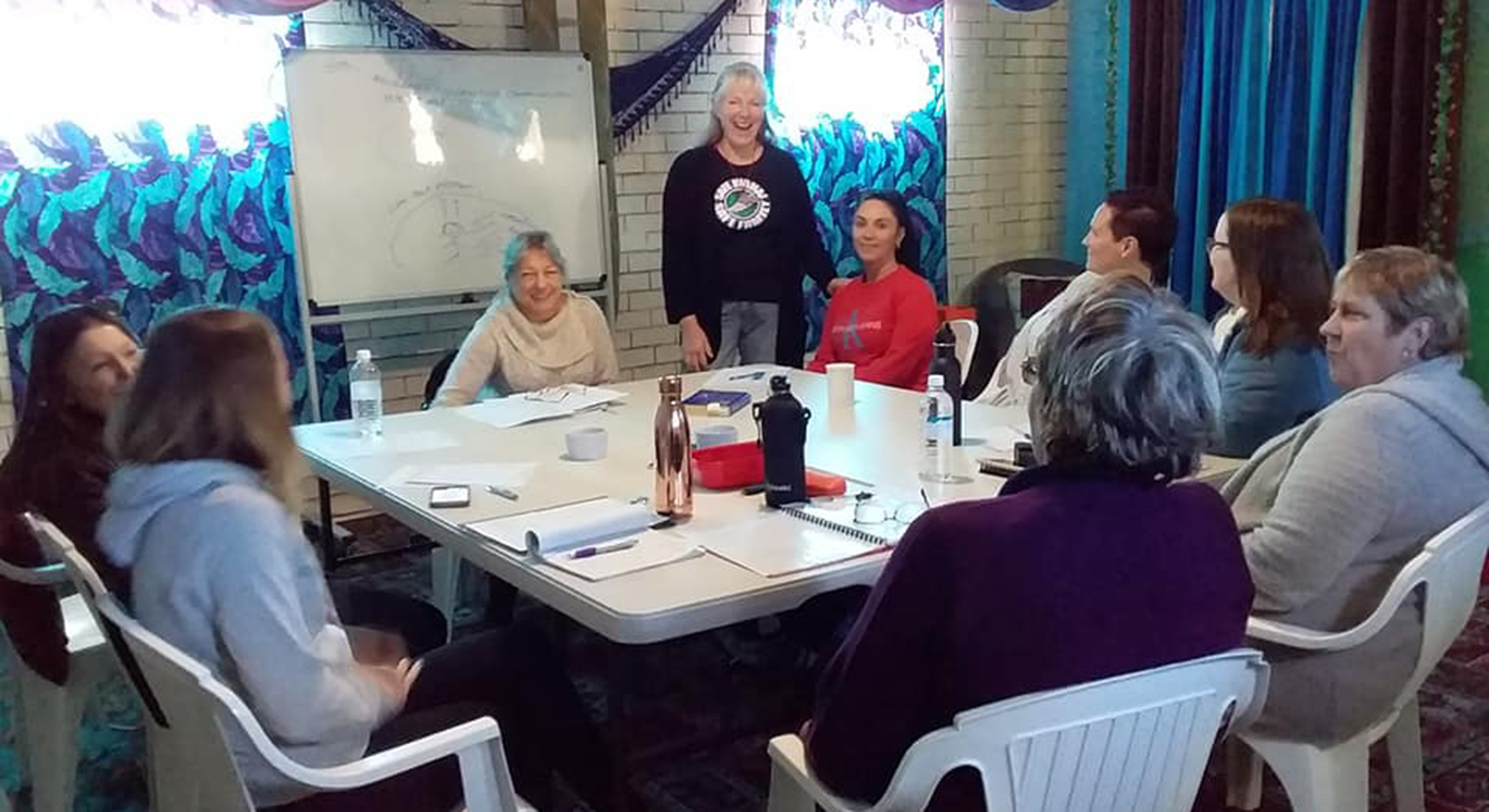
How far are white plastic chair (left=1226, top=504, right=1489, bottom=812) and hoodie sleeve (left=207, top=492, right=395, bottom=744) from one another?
128 centimetres

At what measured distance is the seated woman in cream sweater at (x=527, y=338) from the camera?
11.5 feet

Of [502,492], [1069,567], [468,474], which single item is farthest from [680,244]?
[1069,567]

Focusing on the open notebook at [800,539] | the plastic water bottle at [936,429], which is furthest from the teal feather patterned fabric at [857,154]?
the open notebook at [800,539]

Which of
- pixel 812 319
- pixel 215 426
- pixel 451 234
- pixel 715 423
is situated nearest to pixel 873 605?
pixel 215 426

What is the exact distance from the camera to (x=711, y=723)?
2.87m

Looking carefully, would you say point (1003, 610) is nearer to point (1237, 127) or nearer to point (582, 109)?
point (582, 109)

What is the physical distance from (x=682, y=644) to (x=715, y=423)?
0.71 meters

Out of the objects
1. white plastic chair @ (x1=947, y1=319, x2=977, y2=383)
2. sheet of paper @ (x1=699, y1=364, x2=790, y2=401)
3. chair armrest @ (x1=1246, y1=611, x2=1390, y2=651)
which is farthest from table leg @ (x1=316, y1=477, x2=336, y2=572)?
chair armrest @ (x1=1246, y1=611, x2=1390, y2=651)

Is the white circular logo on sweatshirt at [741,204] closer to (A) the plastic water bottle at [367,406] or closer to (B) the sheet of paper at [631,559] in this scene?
(A) the plastic water bottle at [367,406]

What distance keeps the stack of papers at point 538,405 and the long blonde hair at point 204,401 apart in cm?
134

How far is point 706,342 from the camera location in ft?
14.1

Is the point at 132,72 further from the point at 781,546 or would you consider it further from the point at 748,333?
the point at 781,546

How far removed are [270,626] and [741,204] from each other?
9.67 feet

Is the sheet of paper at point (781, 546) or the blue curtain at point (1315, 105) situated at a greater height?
the blue curtain at point (1315, 105)
